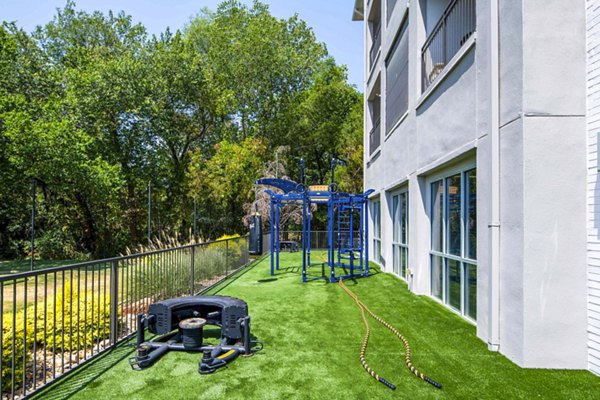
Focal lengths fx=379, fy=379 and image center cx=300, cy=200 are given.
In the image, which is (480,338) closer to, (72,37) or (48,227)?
(48,227)

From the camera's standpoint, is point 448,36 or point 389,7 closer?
point 448,36

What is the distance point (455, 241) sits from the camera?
5.91m

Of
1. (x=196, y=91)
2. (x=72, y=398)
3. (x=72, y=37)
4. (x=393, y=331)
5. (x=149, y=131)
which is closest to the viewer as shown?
(x=72, y=398)

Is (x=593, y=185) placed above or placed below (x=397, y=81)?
below

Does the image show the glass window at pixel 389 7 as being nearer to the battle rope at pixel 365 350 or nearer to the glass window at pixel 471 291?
the glass window at pixel 471 291

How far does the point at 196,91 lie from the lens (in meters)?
20.7

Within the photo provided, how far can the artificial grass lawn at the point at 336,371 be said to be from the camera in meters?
3.21

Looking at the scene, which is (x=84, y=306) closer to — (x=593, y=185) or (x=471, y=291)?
(x=471, y=291)

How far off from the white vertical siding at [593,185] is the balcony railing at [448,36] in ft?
6.60

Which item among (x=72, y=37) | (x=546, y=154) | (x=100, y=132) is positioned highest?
(x=72, y=37)

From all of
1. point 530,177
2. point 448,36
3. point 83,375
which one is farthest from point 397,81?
point 83,375

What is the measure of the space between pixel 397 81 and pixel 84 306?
8.43m

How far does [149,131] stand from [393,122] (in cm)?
1392

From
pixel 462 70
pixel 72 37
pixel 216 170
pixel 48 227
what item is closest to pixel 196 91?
pixel 216 170
